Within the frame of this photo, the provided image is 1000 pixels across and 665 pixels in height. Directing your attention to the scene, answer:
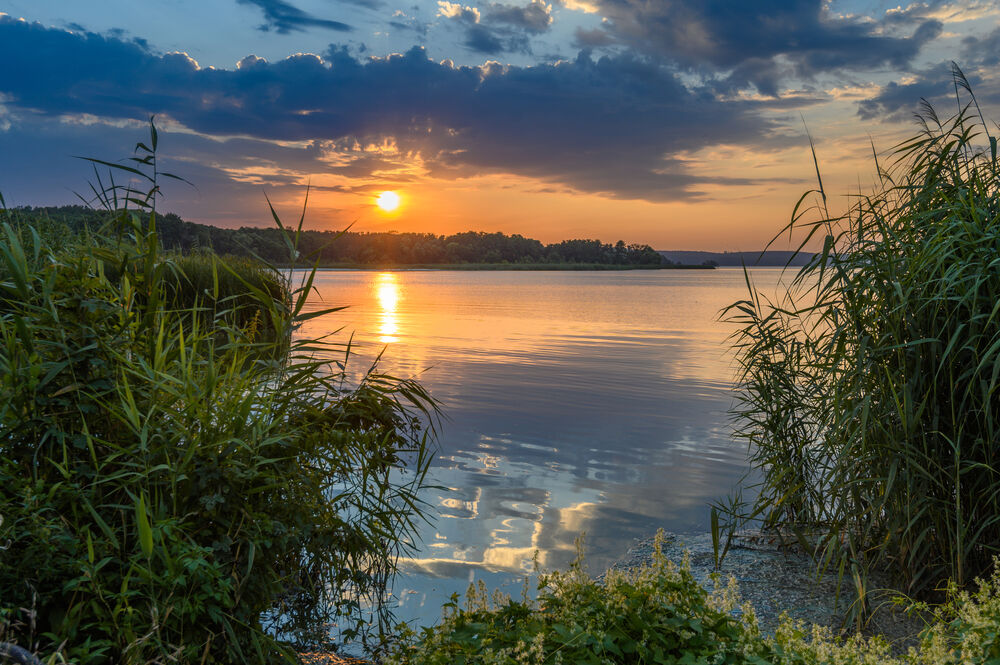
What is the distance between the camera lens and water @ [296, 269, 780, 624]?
694 centimetres

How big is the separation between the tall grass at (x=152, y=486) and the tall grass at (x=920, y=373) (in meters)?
3.50

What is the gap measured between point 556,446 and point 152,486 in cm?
Result: 744

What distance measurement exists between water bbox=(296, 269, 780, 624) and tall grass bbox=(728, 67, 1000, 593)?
262cm

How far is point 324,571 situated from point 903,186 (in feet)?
18.2

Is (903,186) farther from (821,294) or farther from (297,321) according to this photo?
(297,321)

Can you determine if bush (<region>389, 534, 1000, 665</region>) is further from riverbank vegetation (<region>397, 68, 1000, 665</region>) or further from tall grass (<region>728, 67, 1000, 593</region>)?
tall grass (<region>728, 67, 1000, 593</region>)

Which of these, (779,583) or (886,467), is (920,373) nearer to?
(886,467)

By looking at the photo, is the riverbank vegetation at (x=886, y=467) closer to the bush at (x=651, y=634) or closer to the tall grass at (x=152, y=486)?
the bush at (x=651, y=634)

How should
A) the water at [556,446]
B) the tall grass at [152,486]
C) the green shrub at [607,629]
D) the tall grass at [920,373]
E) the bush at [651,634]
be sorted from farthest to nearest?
the water at [556,446] → the tall grass at [920,373] → the tall grass at [152,486] → the green shrub at [607,629] → the bush at [651,634]

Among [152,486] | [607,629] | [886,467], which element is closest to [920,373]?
[886,467]

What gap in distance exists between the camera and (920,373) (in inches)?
199

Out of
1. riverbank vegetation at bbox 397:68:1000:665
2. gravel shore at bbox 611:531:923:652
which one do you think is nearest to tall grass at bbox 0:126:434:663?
→ riverbank vegetation at bbox 397:68:1000:665

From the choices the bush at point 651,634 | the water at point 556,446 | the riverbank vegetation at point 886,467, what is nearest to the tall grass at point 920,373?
the riverbank vegetation at point 886,467

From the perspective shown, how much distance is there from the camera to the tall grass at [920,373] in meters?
4.83
